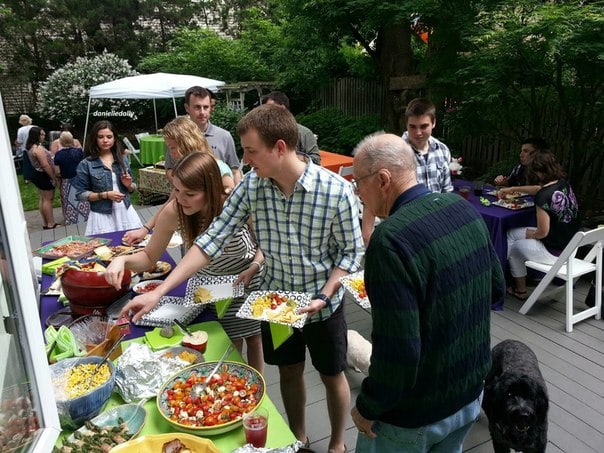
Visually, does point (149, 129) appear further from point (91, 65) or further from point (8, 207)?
point (8, 207)

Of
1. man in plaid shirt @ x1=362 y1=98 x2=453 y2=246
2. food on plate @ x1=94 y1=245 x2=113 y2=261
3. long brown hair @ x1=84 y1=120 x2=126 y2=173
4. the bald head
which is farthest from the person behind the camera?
long brown hair @ x1=84 y1=120 x2=126 y2=173

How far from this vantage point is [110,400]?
1.78 meters

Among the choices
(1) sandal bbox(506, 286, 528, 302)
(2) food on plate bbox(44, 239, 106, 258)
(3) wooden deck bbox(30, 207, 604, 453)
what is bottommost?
(3) wooden deck bbox(30, 207, 604, 453)

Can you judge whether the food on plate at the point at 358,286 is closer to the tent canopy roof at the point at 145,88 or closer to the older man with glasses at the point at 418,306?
the older man with glasses at the point at 418,306

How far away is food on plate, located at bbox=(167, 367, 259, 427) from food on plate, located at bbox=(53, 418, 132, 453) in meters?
0.16

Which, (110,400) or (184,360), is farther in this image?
(184,360)

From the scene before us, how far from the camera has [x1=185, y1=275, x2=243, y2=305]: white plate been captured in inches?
88.6

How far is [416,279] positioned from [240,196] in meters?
1.13

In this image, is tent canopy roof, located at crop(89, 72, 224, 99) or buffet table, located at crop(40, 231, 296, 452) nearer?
buffet table, located at crop(40, 231, 296, 452)

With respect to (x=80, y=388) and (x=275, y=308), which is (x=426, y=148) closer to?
(x=275, y=308)

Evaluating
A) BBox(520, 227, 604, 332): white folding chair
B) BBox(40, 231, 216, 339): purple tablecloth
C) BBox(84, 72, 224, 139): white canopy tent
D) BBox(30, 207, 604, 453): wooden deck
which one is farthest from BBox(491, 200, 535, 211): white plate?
BBox(84, 72, 224, 139): white canopy tent

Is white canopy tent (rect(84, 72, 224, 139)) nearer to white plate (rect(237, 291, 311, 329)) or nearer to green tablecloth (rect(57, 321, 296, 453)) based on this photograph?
white plate (rect(237, 291, 311, 329))

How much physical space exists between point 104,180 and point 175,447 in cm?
326

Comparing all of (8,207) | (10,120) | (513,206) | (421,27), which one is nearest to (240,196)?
(8,207)
